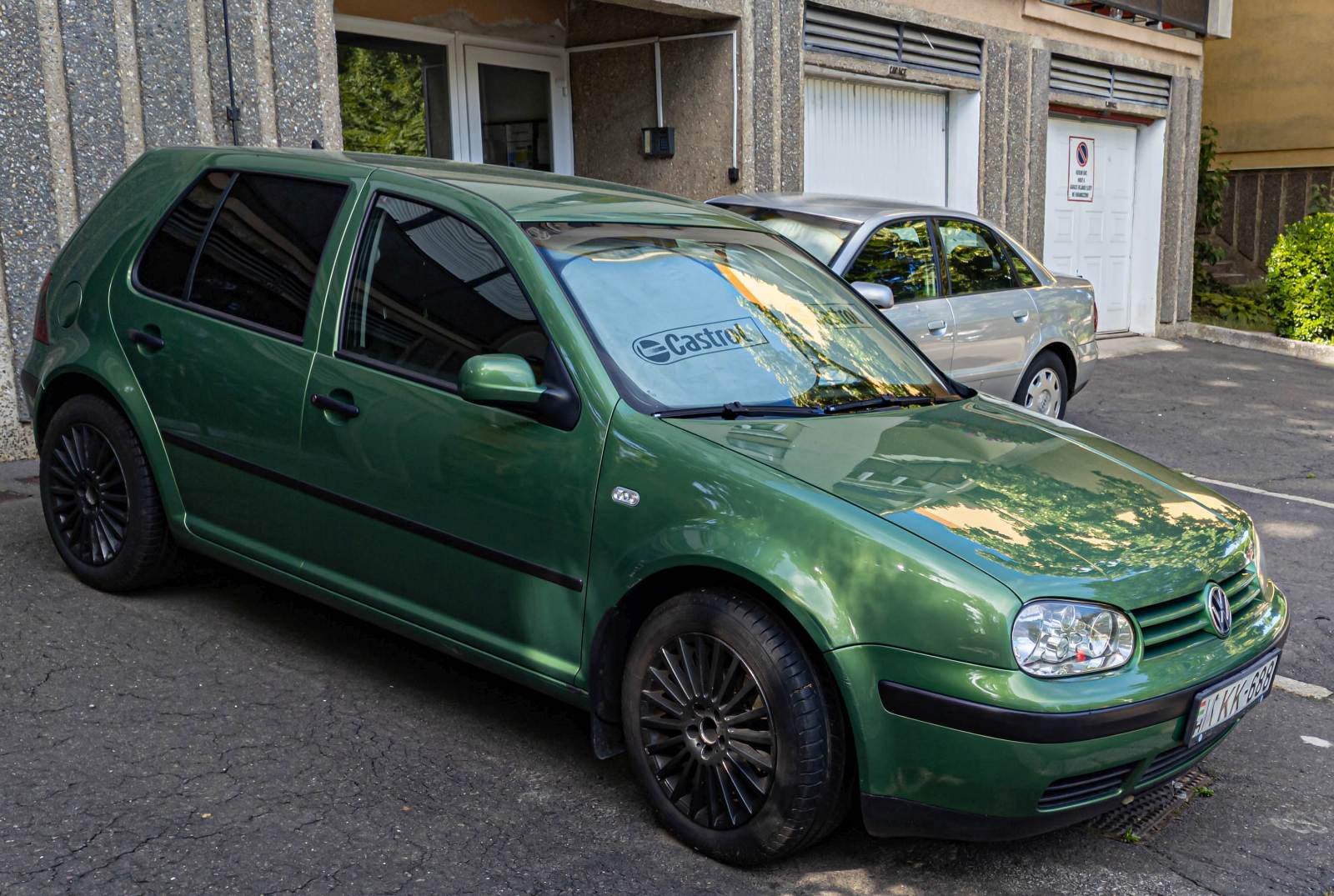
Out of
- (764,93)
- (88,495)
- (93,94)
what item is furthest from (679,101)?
(88,495)

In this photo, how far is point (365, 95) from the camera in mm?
10586

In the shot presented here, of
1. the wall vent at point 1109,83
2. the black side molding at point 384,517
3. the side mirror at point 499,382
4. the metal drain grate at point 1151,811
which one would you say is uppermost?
the wall vent at point 1109,83

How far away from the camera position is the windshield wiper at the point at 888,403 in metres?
3.90

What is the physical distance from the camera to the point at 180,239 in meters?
4.69

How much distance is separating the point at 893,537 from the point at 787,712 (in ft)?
1.61

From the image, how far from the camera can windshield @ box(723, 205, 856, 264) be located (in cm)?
742

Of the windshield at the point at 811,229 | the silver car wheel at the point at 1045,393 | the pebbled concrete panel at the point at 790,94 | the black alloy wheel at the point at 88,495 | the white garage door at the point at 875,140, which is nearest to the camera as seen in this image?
the black alloy wheel at the point at 88,495

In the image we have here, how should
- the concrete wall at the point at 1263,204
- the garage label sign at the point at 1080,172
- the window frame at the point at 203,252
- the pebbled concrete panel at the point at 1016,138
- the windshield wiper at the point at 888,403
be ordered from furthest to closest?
the concrete wall at the point at 1263,204 < the garage label sign at the point at 1080,172 < the pebbled concrete panel at the point at 1016,138 < the window frame at the point at 203,252 < the windshield wiper at the point at 888,403

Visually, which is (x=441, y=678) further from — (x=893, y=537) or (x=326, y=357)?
(x=893, y=537)

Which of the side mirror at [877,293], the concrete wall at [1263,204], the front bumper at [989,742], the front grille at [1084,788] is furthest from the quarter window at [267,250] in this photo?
the concrete wall at [1263,204]

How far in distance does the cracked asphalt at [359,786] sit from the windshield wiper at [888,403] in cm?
122

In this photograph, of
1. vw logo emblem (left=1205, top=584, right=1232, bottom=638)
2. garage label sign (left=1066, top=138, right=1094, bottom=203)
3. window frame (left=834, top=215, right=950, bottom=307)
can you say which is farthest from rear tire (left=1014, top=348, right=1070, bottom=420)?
garage label sign (left=1066, top=138, right=1094, bottom=203)

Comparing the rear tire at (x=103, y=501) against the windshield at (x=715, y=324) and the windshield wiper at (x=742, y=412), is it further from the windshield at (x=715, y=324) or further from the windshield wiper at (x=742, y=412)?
the windshield wiper at (x=742, y=412)

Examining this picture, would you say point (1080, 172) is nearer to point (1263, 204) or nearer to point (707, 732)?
point (1263, 204)
